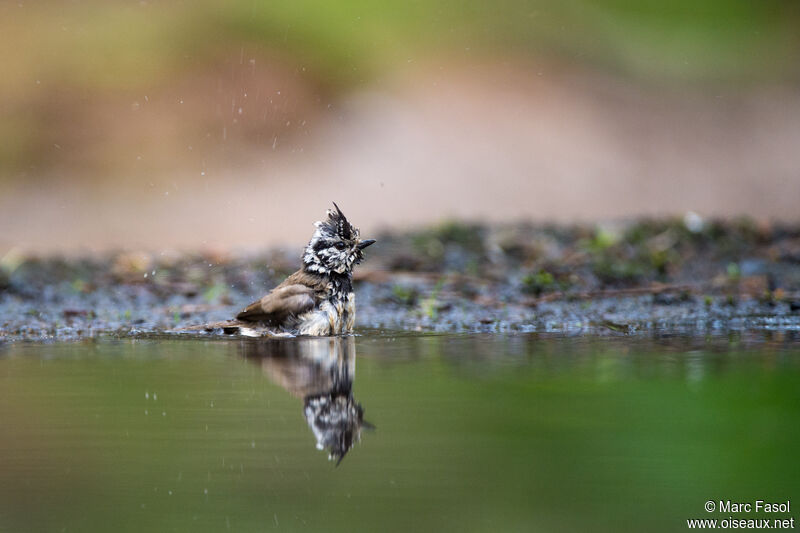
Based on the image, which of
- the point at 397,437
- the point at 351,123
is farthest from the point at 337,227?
the point at 351,123

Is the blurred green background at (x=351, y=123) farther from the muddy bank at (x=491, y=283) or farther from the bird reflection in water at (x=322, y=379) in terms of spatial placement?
the bird reflection in water at (x=322, y=379)

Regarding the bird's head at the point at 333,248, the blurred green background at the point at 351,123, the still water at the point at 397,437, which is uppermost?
the blurred green background at the point at 351,123

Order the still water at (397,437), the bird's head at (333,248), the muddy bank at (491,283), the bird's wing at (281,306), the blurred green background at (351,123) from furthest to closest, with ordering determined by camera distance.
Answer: the blurred green background at (351,123) < the muddy bank at (491,283) < the bird's head at (333,248) < the bird's wing at (281,306) < the still water at (397,437)

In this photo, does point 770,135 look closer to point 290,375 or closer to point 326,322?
point 326,322

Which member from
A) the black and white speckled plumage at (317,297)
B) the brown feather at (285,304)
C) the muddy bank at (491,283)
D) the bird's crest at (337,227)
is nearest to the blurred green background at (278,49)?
the muddy bank at (491,283)

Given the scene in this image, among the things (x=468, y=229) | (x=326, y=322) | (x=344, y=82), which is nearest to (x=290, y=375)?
(x=326, y=322)

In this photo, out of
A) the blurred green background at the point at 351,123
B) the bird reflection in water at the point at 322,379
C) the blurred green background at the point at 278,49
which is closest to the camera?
the bird reflection in water at the point at 322,379

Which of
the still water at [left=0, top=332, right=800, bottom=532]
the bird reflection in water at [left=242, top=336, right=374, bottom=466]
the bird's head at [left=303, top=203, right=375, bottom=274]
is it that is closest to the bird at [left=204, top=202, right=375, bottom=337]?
the bird's head at [left=303, top=203, right=375, bottom=274]

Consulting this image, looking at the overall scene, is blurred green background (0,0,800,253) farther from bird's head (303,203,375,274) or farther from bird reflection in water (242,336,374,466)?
bird reflection in water (242,336,374,466)
